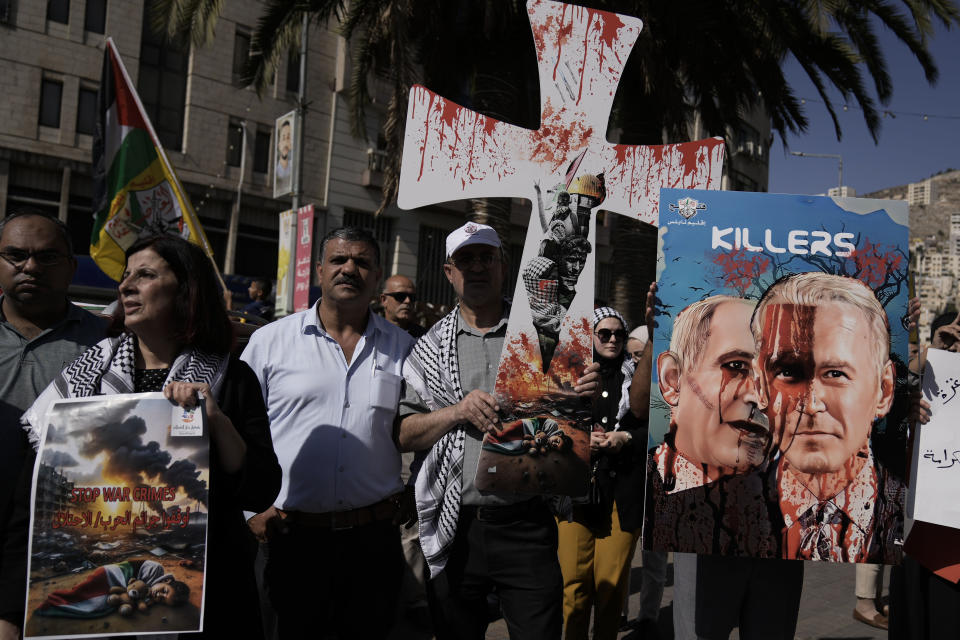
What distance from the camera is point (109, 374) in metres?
2.30

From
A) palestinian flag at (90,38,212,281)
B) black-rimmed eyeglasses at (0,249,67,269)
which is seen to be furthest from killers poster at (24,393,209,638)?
palestinian flag at (90,38,212,281)

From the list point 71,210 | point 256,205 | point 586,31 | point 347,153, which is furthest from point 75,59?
point 586,31

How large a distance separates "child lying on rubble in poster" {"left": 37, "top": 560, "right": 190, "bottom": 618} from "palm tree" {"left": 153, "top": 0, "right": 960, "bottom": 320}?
6.10 meters

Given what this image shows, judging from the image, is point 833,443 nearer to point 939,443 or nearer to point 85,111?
point 939,443

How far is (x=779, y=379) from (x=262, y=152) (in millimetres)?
19047

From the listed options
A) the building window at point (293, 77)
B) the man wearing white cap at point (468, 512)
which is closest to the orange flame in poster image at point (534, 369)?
the man wearing white cap at point (468, 512)

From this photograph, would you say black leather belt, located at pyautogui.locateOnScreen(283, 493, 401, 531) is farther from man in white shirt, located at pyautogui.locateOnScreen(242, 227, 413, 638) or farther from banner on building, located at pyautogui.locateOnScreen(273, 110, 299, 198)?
banner on building, located at pyautogui.locateOnScreen(273, 110, 299, 198)

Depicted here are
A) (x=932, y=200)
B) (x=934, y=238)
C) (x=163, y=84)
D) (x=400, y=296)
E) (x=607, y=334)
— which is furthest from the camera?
(x=932, y=200)

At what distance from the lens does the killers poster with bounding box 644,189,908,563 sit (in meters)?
2.63

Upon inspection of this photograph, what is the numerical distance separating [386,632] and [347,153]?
19489mm

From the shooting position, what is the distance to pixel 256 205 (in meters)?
19.8

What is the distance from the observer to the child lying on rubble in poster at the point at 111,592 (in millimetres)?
2080

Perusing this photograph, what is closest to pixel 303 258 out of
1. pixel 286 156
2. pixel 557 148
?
pixel 286 156

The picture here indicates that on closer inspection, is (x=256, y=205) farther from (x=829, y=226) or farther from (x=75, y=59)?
(x=829, y=226)
